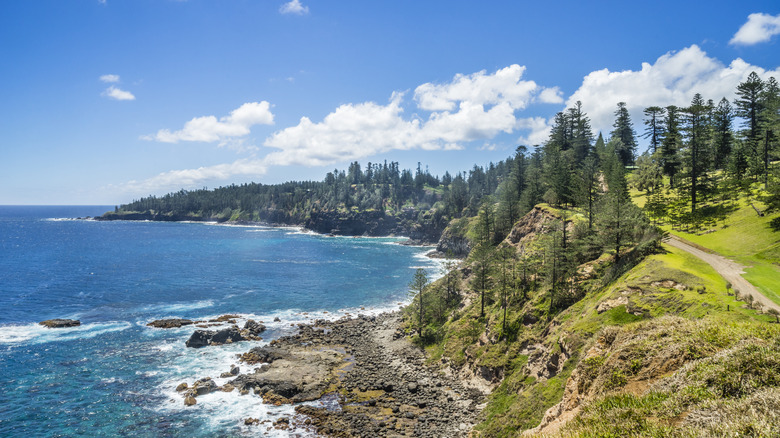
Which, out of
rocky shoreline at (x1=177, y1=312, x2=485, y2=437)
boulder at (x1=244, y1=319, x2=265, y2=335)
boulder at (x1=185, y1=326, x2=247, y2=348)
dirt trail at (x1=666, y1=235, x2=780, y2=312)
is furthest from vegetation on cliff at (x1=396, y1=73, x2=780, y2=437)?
boulder at (x1=185, y1=326, x2=247, y2=348)

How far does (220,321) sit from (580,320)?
61139mm

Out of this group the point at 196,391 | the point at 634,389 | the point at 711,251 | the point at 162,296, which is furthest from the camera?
the point at 162,296

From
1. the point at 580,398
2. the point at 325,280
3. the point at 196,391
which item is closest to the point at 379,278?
the point at 325,280

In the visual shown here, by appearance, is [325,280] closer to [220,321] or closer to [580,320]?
[220,321]

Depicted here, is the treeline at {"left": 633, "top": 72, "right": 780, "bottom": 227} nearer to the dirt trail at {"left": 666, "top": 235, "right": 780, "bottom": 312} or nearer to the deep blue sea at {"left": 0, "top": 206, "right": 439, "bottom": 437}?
the dirt trail at {"left": 666, "top": 235, "right": 780, "bottom": 312}

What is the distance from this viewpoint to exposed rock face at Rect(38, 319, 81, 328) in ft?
197

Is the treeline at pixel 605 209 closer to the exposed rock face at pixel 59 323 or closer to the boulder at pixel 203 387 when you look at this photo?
the boulder at pixel 203 387

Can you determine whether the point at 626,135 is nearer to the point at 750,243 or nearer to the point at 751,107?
the point at 751,107

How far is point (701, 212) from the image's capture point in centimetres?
4878

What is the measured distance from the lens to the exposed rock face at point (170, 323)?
6228 centimetres

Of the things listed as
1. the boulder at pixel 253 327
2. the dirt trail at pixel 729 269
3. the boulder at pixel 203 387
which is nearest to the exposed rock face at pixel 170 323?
the boulder at pixel 253 327

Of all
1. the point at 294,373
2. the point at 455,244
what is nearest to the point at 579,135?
the point at 455,244

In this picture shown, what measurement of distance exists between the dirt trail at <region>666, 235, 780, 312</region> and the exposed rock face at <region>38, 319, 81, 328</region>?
89.6 m

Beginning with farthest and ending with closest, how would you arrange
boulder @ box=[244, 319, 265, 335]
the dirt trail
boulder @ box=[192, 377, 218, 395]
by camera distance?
boulder @ box=[244, 319, 265, 335], boulder @ box=[192, 377, 218, 395], the dirt trail
